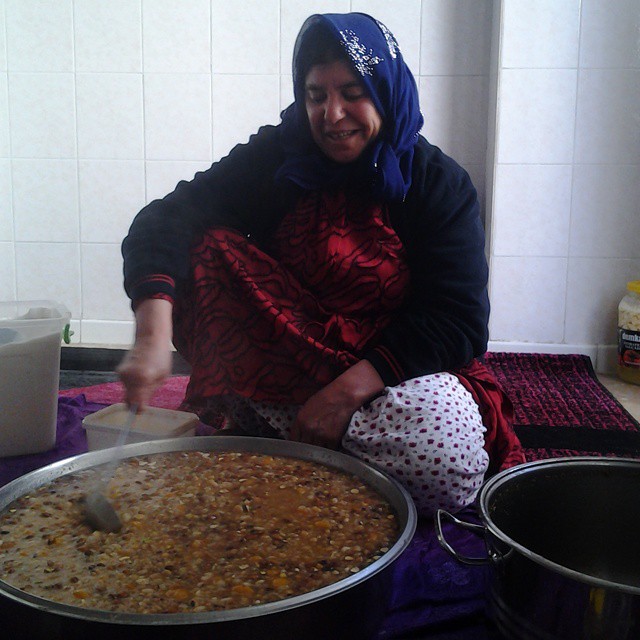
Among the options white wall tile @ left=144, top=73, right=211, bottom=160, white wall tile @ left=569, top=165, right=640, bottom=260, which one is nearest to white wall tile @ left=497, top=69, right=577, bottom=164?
white wall tile @ left=569, top=165, right=640, bottom=260

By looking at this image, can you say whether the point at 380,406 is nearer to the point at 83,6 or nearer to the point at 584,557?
the point at 584,557

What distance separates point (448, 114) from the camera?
2.45m

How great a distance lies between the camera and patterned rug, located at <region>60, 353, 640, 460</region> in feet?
5.71

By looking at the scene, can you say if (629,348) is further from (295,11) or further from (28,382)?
(28,382)

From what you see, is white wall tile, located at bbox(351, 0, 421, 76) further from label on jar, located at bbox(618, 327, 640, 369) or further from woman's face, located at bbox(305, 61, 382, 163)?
woman's face, located at bbox(305, 61, 382, 163)

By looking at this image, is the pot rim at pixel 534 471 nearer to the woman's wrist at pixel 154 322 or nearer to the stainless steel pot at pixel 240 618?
the stainless steel pot at pixel 240 618

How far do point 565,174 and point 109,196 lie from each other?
1.53 metres

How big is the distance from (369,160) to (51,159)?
163 centimetres

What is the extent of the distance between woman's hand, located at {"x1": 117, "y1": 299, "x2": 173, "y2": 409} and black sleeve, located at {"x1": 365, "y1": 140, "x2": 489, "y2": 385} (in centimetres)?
35

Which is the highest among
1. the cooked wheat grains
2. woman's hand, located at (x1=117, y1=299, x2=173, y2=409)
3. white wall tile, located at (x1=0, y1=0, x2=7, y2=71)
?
white wall tile, located at (x1=0, y1=0, x2=7, y2=71)

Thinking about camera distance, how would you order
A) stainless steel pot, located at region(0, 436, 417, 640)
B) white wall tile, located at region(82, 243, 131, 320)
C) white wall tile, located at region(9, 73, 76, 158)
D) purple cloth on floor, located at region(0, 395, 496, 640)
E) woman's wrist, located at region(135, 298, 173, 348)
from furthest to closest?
white wall tile, located at region(82, 243, 131, 320) → white wall tile, located at region(9, 73, 76, 158) → woman's wrist, located at region(135, 298, 173, 348) → purple cloth on floor, located at region(0, 395, 496, 640) → stainless steel pot, located at region(0, 436, 417, 640)

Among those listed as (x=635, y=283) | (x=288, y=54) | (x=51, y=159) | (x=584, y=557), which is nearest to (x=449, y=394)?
(x=584, y=557)

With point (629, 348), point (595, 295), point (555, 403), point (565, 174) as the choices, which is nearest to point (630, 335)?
point (629, 348)

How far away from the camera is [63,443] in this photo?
60.1 inches
